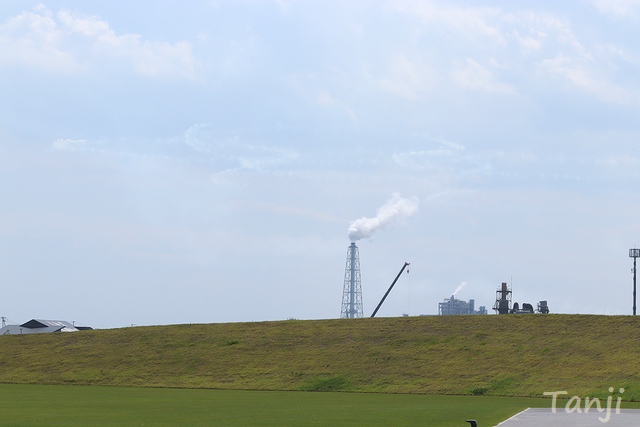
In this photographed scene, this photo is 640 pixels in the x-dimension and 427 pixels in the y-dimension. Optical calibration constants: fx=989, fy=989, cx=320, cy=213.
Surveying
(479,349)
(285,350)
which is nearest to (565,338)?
(479,349)

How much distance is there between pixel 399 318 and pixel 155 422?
61.8 meters

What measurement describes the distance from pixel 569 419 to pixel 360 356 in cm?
4393

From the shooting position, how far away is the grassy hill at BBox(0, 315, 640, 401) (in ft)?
221

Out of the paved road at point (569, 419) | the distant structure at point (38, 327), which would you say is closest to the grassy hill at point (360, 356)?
the paved road at point (569, 419)

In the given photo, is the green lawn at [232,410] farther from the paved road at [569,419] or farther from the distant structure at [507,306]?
the distant structure at [507,306]

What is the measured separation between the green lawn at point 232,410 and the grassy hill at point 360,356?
10.7 metres

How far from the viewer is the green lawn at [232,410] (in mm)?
35406

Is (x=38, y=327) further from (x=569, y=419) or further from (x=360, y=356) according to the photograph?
(x=569, y=419)

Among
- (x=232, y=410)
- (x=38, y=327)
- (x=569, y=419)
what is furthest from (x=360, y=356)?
(x=38, y=327)

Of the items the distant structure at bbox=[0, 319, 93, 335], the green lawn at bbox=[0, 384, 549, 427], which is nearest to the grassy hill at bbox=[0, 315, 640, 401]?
the green lawn at bbox=[0, 384, 549, 427]

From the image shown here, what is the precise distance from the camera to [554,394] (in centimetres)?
6125

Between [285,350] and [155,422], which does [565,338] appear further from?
[155,422]

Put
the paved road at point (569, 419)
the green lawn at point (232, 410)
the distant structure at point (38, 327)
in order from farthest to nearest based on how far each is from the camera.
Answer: the distant structure at point (38, 327)
the green lawn at point (232, 410)
the paved road at point (569, 419)

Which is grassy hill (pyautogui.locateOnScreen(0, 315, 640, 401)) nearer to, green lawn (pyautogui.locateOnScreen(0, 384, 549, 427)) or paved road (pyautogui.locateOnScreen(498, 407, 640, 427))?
green lawn (pyautogui.locateOnScreen(0, 384, 549, 427))
